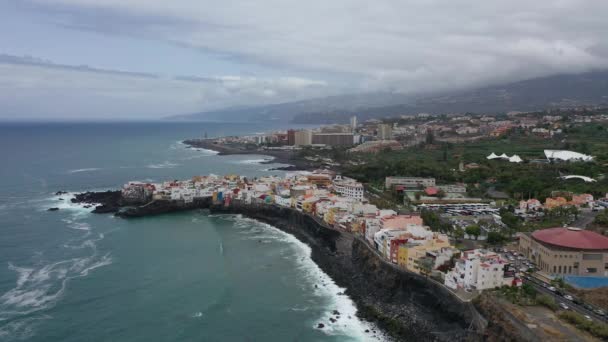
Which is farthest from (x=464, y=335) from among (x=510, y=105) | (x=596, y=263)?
(x=510, y=105)

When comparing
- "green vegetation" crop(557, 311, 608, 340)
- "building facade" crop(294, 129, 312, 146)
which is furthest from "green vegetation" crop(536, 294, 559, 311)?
"building facade" crop(294, 129, 312, 146)

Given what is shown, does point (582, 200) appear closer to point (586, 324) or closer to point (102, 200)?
point (586, 324)

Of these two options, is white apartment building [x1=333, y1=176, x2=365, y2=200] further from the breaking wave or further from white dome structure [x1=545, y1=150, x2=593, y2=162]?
white dome structure [x1=545, y1=150, x2=593, y2=162]

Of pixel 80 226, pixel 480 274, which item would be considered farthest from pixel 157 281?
pixel 480 274

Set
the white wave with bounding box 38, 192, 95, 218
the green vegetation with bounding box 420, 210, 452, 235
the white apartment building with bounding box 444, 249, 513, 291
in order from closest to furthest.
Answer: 1. the white apartment building with bounding box 444, 249, 513, 291
2. the green vegetation with bounding box 420, 210, 452, 235
3. the white wave with bounding box 38, 192, 95, 218

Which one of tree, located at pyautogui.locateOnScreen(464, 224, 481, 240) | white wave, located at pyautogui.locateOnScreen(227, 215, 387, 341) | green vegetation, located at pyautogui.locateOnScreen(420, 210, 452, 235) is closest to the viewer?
white wave, located at pyautogui.locateOnScreen(227, 215, 387, 341)

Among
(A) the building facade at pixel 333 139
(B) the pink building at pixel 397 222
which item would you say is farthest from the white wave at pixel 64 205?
(A) the building facade at pixel 333 139
